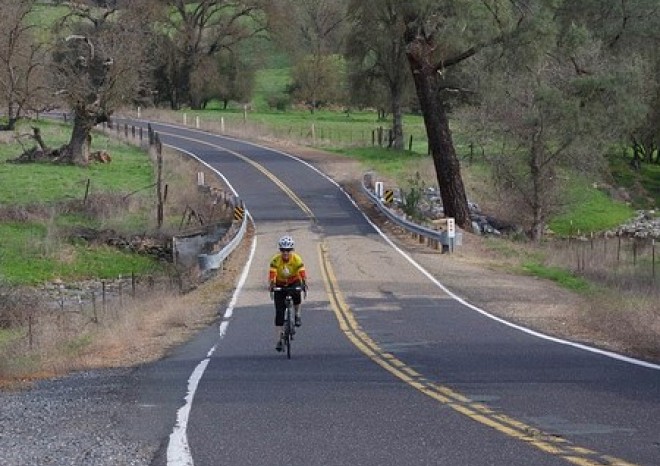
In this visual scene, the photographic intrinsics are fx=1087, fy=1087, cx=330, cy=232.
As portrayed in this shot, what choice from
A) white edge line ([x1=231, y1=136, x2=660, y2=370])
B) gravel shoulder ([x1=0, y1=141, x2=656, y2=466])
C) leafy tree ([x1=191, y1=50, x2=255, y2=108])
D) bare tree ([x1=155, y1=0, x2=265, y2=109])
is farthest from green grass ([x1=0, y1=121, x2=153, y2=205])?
leafy tree ([x1=191, y1=50, x2=255, y2=108])

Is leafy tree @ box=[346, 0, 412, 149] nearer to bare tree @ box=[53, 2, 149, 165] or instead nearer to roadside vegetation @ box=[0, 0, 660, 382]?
roadside vegetation @ box=[0, 0, 660, 382]

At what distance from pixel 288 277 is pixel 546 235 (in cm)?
3457

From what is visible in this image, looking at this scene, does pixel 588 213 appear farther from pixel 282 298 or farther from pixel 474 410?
pixel 474 410

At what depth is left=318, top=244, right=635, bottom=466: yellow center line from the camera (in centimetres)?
816

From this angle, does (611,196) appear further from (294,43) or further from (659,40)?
(294,43)

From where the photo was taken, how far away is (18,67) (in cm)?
4634

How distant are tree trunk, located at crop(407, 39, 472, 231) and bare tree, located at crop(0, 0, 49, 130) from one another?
1508 centimetres

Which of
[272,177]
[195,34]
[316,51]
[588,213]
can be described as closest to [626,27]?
[588,213]

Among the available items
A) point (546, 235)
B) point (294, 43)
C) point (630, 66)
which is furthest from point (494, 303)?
point (294, 43)

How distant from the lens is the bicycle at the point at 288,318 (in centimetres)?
1554

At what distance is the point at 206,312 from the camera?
2264 cm

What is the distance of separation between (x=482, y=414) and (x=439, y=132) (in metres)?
29.3

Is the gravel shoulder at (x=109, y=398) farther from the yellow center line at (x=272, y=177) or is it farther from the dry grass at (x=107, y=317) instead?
the yellow center line at (x=272, y=177)

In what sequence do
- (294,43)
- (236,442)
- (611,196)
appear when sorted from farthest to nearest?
(294,43) → (611,196) → (236,442)
